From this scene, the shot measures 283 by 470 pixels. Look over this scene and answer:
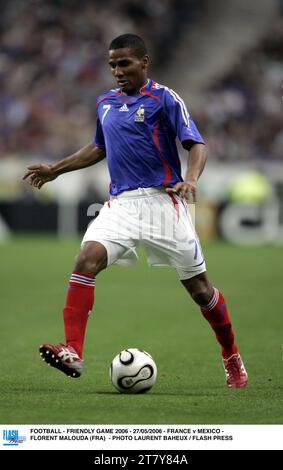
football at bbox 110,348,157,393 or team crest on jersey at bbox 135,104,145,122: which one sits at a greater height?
team crest on jersey at bbox 135,104,145,122

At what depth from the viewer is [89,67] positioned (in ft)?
83.7

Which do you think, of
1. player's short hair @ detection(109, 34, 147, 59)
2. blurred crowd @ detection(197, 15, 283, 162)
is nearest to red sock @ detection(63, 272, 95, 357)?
player's short hair @ detection(109, 34, 147, 59)

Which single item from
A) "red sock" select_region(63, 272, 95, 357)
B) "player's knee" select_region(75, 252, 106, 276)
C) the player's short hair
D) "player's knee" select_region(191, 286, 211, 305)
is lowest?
"red sock" select_region(63, 272, 95, 357)

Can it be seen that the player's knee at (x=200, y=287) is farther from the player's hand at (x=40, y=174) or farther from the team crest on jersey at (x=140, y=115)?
the player's hand at (x=40, y=174)

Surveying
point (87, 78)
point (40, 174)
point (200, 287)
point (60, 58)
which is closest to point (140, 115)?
point (40, 174)

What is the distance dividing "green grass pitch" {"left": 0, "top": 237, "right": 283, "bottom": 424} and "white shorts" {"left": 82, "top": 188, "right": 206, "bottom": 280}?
0.85 metres

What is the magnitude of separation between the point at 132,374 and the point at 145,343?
2.62 meters

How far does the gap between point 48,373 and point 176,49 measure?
20387mm

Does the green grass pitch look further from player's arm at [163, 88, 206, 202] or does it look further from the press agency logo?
player's arm at [163, 88, 206, 202]

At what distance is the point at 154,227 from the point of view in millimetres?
6305

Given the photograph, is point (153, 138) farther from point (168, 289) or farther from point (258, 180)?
point (258, 180)

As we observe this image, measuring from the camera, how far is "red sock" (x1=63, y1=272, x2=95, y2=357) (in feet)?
19.8

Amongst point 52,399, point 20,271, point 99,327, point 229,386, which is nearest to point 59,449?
point 52,399

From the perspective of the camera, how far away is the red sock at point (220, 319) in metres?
6.45
